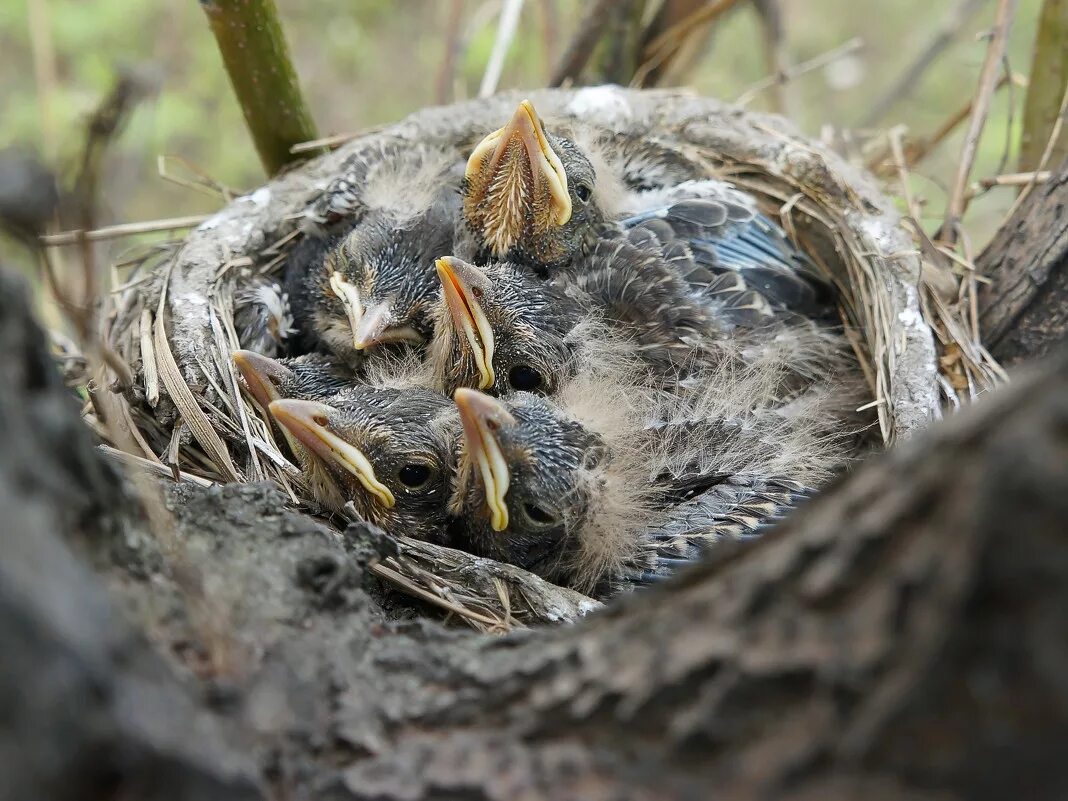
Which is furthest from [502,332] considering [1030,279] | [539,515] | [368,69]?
[368,69]

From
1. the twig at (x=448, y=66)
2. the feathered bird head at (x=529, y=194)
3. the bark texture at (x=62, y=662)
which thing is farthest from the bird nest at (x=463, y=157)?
the bark texture at (x=62, y=662)

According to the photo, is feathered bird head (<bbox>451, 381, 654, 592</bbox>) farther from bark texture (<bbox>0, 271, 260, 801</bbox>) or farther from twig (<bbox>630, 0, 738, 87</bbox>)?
twig (<bbox>630, 0, 738, 87</bbox>)

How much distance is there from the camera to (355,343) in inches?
54.8

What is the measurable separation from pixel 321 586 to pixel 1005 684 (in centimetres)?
49

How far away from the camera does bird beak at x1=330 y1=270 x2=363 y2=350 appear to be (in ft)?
4.66

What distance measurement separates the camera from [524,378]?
1.41 metres

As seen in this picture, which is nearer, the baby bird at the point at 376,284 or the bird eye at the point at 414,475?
the bird eye at the point at 414,475

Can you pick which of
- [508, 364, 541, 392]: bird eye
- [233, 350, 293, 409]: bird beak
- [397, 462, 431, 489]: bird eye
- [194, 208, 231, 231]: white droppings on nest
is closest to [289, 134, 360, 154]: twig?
[194, 208, 231, 231]: white droppings on nest

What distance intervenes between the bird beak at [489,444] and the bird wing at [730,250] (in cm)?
46

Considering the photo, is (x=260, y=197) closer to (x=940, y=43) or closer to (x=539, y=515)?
(x=539, y=515)

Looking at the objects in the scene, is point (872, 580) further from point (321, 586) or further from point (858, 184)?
point (858, 184)

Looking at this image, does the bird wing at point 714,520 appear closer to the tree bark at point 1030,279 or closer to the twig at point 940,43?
the tree bark at point 1030,279

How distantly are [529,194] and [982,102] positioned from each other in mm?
844

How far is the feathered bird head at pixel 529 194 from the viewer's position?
1403 millimetres
